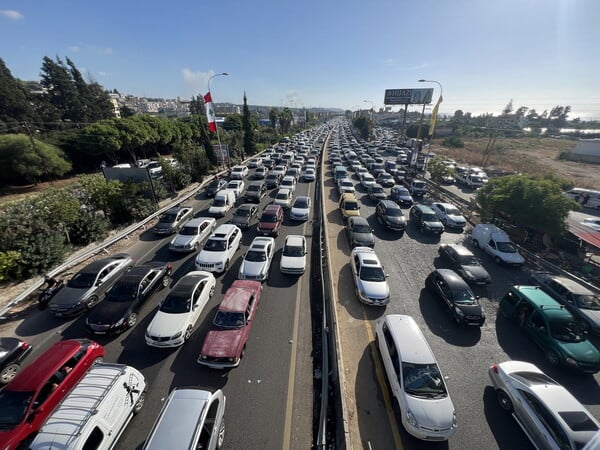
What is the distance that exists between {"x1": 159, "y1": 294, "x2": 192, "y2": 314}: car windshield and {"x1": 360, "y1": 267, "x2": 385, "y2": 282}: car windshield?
8366 millimetres

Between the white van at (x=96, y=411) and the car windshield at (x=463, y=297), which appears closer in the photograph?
the white van at (x=96, y=411)

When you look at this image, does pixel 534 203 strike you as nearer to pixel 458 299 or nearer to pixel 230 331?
pixel 458 299

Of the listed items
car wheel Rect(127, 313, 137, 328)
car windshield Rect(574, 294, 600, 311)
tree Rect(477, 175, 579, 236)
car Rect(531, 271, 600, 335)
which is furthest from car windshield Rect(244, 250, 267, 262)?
tree Rect(477, 175, 579, 236)

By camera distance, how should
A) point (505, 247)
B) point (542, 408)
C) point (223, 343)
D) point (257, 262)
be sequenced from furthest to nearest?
point (505, 247) → point (257, 262) → point (223, 343) → point (542, 408)

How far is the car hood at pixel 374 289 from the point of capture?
38.1 feet

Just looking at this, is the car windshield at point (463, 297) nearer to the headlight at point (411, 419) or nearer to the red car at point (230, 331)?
the headlight at point (411, 419)

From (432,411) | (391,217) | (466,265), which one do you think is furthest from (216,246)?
(466,265)

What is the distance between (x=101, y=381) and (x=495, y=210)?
25193 mm

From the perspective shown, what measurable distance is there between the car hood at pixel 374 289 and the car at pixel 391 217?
334 inches

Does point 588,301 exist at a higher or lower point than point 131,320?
higher

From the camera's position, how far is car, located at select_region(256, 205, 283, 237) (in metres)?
17.5

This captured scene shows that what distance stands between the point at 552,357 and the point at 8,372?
65.1 feet

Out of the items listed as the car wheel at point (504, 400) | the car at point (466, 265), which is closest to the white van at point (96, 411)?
the car wheel at point (504, 400)

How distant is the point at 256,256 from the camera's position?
13477 millimetres
